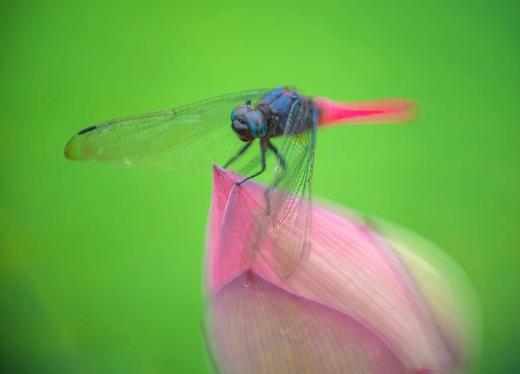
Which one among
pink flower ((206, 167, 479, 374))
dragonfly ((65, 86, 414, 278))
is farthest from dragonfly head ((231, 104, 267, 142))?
pink flower ((206, 167, 479, 374))

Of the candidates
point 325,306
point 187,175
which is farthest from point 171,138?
point 325,306

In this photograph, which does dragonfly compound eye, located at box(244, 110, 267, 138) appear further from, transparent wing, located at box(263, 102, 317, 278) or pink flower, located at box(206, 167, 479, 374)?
pink flower, located at box(206, 167, 479, 374)

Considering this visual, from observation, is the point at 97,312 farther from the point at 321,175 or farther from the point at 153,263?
the point at 321,175

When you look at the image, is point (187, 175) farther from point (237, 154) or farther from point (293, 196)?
point (293, 196)

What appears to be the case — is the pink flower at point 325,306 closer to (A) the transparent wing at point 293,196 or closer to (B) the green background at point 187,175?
(A) the transparent wing at point 293,196

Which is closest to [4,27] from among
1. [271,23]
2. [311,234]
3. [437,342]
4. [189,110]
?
[189,110]
